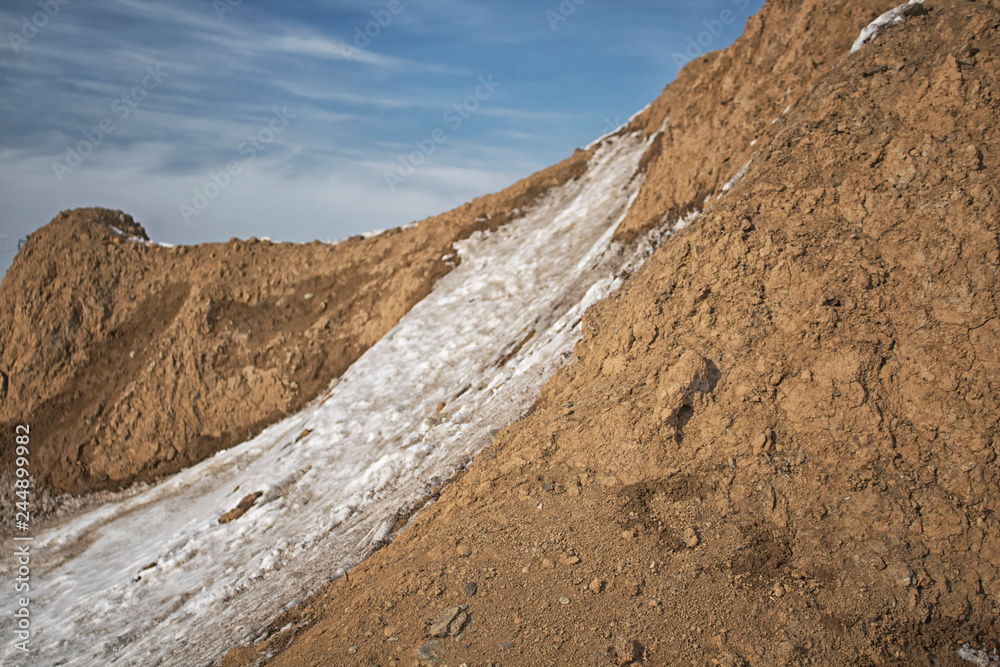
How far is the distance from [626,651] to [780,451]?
3132mm

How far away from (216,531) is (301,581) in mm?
4962

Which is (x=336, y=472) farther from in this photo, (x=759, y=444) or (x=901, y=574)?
(x=901, y=574)

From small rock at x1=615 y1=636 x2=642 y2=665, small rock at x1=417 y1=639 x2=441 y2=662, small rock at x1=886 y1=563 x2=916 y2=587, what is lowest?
small rock at x1=886 y1=563 x2=916 y2=587

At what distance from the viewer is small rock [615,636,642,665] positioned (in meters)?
5.69

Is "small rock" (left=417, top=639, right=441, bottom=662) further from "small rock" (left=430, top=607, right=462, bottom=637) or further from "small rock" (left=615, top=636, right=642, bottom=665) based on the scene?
"small rock" (left=615, top=636, right=642, bottom=665)

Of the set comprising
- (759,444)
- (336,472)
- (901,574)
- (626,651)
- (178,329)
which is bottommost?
(901,574)

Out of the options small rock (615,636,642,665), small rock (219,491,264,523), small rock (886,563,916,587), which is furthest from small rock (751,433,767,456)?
small rock (219,491,264,523)

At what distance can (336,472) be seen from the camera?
576 inches

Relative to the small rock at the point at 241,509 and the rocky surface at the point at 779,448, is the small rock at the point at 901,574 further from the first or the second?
the small rock at the point at 241,509

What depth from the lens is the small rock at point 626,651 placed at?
569 cm

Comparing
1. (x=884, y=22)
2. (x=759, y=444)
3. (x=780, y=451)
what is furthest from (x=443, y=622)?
(x=884, y=22)

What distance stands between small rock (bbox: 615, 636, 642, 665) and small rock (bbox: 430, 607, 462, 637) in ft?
6.09

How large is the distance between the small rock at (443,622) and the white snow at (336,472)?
145 inches

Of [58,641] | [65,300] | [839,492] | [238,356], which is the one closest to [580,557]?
[839,492]
